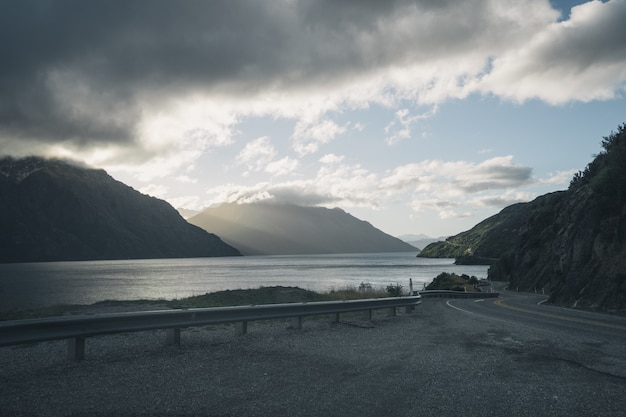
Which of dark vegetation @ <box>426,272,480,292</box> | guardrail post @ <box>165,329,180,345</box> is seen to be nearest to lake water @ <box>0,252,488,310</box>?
dark vegetation @ <box>426,272,480,292</box>

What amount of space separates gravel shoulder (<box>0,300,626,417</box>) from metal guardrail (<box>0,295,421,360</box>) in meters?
0.47

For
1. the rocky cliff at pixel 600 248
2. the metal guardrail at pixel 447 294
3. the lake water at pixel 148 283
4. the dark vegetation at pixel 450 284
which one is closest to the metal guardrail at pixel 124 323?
the rocky cliff at pixel 600 248

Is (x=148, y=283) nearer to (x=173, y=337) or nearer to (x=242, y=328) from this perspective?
(x=242, y=328)

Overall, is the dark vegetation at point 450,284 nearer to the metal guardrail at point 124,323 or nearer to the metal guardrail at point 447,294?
the metal guardrail at point 447,294

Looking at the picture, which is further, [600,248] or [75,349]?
[600,248]

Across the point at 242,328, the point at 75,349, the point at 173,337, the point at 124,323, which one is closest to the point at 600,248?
the point at 242,328

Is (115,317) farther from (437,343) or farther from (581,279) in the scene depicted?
(581,279)

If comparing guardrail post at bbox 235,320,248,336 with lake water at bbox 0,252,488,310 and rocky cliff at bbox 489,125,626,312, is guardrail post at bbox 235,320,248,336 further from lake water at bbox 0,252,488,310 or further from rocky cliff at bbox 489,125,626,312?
lake water at bbox 0,252,488,310

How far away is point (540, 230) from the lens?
191 feet

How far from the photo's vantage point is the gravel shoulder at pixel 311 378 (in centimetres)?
516

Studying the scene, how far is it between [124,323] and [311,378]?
4096 millimetres

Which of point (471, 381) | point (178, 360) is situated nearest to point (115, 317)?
point (178, 360)

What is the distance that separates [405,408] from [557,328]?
10102 mm

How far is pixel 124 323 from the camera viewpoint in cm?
829
